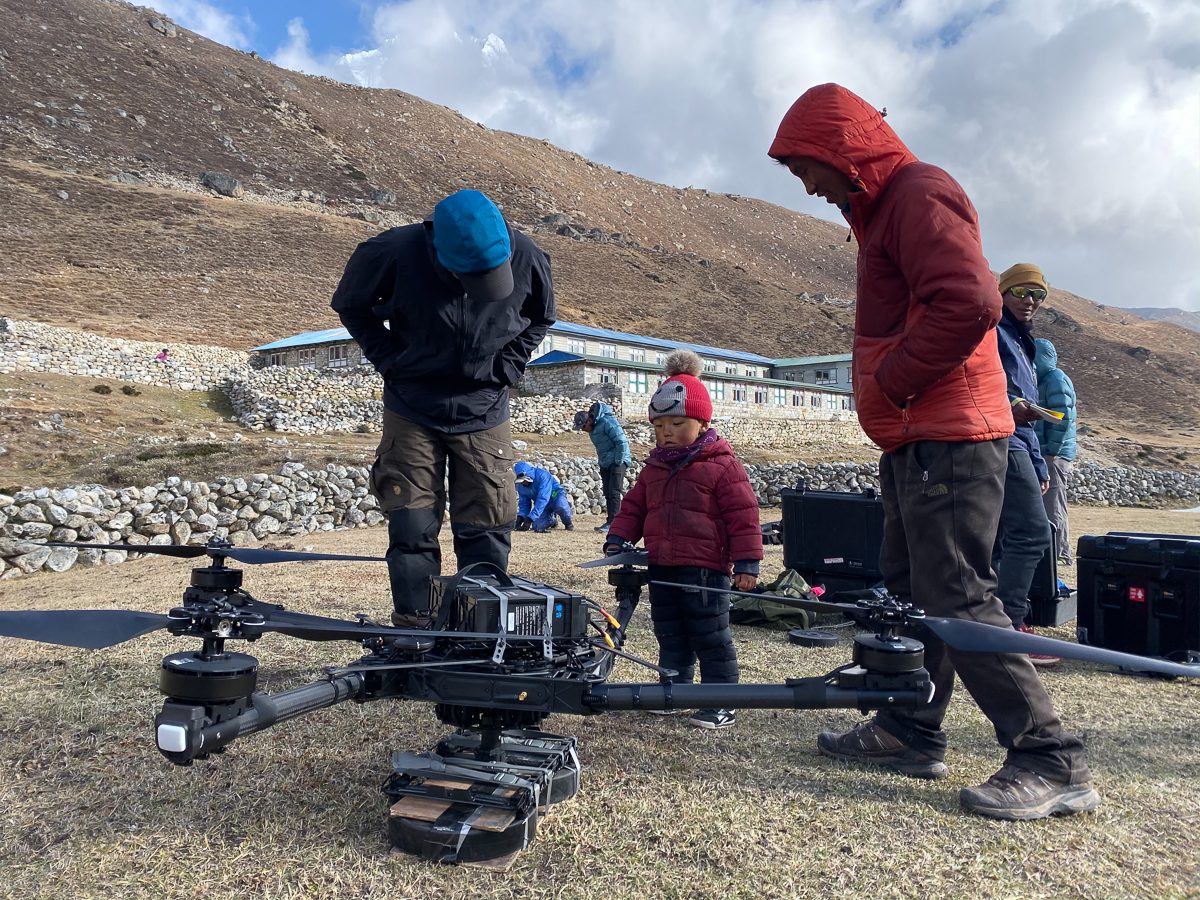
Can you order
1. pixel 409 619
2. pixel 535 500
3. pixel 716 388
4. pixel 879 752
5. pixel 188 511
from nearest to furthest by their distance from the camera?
1. pixel 879 752
2. pixel 409 619
3. pixel 188 511
4. pixel 535 500
5. pixel 716 388

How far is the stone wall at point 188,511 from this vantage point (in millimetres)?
8164

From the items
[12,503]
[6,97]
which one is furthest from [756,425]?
[6,97]

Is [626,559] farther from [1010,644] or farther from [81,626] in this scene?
[81,626]

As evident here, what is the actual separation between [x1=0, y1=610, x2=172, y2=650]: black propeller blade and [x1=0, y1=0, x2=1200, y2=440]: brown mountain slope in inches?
1716

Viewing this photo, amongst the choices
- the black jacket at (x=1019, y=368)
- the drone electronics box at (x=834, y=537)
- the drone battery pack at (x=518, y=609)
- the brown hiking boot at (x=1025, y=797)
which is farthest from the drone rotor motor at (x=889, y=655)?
the drone electronics box at (x=834, y=537)

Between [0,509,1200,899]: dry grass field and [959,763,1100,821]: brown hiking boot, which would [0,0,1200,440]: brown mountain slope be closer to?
[0,509,1200,899]: dry grass field

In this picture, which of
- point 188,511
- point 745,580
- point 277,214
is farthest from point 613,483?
point 277,214

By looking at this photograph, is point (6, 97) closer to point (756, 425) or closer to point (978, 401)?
point (756, 425)

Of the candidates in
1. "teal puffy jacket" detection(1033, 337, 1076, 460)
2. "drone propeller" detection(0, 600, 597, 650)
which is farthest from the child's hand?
"teal puffy jacket" detection(1033, 337, 1076, 460)

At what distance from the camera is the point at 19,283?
46.8m

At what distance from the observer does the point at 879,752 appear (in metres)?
2.81

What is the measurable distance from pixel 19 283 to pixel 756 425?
43.4 meters

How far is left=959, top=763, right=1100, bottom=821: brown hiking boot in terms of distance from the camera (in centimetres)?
231

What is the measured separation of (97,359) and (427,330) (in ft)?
107
